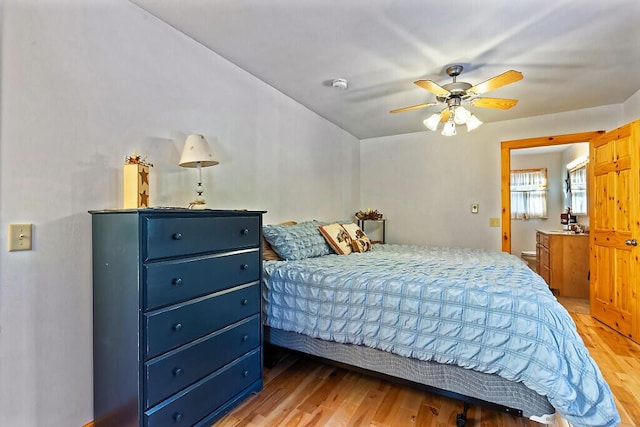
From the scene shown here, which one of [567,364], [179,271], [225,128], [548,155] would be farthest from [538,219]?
[179,271]

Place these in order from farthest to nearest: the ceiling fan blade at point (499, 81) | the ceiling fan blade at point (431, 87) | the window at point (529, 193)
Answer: the window at point (529, 193) < the ceiling fan blade at point (431, 87) < the ceiling fan blade at point (499, 81)

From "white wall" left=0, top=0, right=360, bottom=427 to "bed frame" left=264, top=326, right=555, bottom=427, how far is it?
1234 mm

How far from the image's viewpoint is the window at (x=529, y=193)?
6.14m

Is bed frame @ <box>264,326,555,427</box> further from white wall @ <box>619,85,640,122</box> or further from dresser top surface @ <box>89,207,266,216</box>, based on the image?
white wall @ <box>619,85,640,122</box>

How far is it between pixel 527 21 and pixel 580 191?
421 cm

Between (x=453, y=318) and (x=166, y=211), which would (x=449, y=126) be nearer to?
(x=453, y=318)

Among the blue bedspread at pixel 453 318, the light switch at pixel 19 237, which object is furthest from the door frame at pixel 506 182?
the light switch at pixel 19 237

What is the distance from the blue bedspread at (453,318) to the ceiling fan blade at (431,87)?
1.30 m

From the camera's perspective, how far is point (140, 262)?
1329 mm

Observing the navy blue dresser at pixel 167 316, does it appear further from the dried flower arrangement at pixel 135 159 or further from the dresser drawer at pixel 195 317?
the dried flower arrangement at pixel 135 159

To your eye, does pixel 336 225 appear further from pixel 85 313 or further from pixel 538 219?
pixel 538 219

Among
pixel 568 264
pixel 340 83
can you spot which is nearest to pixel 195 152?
pixel 340 83

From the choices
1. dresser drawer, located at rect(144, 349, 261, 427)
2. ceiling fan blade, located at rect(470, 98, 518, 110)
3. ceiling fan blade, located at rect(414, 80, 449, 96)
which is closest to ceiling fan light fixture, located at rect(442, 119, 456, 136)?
ceiling fan blade, located at rect(470, 98, 518, 110)

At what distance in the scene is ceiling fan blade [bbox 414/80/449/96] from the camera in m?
2.26
